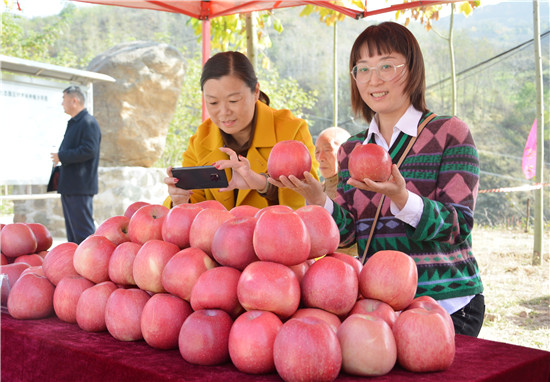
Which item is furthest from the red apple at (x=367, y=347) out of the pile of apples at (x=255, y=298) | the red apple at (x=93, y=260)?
the red apple at (x=93, y=260)

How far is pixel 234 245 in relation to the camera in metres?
1.13

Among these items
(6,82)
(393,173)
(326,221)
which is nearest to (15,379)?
(326,221)

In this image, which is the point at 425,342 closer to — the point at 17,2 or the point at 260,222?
the point at 260,222

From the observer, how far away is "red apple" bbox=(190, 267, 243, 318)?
1078mm

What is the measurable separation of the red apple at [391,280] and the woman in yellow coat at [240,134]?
1.00m

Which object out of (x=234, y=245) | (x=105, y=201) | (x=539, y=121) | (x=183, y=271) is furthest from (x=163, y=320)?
(x=105, y=201)

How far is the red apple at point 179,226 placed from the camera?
4.19 ft

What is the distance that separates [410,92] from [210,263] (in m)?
1.00

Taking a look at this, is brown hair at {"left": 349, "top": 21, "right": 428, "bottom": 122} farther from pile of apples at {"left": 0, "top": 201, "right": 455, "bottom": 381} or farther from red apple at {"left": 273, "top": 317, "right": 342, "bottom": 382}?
red apple at {"left": 273, "top": 317, "right": 342, "bottom": 382}

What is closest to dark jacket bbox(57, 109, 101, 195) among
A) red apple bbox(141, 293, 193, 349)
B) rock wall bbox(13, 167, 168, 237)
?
rock wall bbox(13, 167, 168, 237)

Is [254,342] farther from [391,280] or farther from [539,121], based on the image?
[539,121]

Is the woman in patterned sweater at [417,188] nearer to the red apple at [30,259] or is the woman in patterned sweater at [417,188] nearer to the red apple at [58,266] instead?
the red apple at [58,266]

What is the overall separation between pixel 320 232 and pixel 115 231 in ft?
2.01

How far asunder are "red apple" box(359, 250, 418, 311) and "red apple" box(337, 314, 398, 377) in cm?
12
